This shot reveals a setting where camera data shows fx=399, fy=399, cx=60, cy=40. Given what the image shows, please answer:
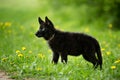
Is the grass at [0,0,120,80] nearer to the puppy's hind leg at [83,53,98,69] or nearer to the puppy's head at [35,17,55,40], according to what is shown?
the puppy's hind leg at [83,53,98,69]

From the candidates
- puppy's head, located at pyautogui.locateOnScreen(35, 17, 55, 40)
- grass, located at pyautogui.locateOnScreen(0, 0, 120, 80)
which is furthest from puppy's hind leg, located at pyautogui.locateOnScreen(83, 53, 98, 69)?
puppy's head, located at pyautogui.locateOnScreen(35, 17, 55, 40)

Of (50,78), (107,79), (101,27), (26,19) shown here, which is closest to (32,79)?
(50,78)

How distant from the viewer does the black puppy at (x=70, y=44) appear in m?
10.6

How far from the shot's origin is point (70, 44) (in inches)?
421

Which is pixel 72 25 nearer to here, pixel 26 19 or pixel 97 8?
pixel 97 8

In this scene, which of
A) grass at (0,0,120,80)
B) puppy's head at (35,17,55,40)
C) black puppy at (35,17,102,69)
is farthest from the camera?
puppy's head at (35,17,55,40)

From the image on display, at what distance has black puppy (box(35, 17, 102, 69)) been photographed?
34.7ft

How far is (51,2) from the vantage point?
29.3m

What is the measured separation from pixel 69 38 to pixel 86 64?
0.93m

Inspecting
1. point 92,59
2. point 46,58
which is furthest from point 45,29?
point 92,59

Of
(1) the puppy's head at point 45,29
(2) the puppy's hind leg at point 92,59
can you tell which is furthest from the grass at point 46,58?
(1) the puppy's head at point 45,29

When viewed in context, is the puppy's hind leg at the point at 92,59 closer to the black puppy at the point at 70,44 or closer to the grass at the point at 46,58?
the black puppy at the point at 70,44

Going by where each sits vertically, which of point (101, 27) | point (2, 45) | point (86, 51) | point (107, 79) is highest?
point (101, 27)

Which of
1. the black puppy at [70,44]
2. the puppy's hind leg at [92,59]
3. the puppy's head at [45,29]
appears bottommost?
the puppy's hind leg at [92,59]
